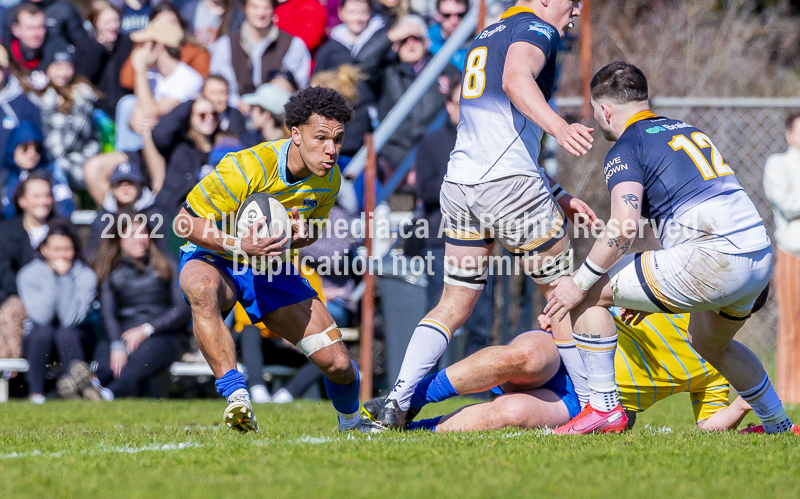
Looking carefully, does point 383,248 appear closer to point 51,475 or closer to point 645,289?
point 645,289

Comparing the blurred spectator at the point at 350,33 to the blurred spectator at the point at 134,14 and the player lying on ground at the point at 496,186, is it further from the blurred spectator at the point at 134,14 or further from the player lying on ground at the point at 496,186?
the player lying on ground at the point at 496,186

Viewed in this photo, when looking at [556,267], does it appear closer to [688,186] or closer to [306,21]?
[688,186]

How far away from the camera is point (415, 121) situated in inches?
360

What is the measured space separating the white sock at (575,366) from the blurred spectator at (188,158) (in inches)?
192

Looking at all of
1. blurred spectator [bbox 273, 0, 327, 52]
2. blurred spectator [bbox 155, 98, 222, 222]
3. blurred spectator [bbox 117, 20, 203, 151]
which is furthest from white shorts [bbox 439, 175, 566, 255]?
blurred spectator [bbox 273, 0, 327, 52]

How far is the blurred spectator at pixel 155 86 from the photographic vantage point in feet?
31.5

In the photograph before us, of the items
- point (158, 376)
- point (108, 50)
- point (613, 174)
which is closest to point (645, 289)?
point (613, 174)

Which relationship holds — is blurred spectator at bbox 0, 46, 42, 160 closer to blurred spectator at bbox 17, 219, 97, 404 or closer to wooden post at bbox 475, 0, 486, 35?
blurred spectator at bbox 17, 219, 97, 404

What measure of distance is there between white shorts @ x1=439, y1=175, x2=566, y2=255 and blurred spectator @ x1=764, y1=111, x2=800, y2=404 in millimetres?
3589

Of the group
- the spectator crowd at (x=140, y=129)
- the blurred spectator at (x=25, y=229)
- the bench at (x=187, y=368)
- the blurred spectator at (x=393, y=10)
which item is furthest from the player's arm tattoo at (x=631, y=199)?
the blurred spectator at (x=25, y=229)

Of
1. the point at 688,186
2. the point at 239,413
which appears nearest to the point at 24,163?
the point at 239,413

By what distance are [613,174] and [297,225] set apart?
A: 1739 millimetres

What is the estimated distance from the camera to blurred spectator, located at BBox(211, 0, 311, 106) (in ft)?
32.0

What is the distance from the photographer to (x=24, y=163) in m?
9.35
